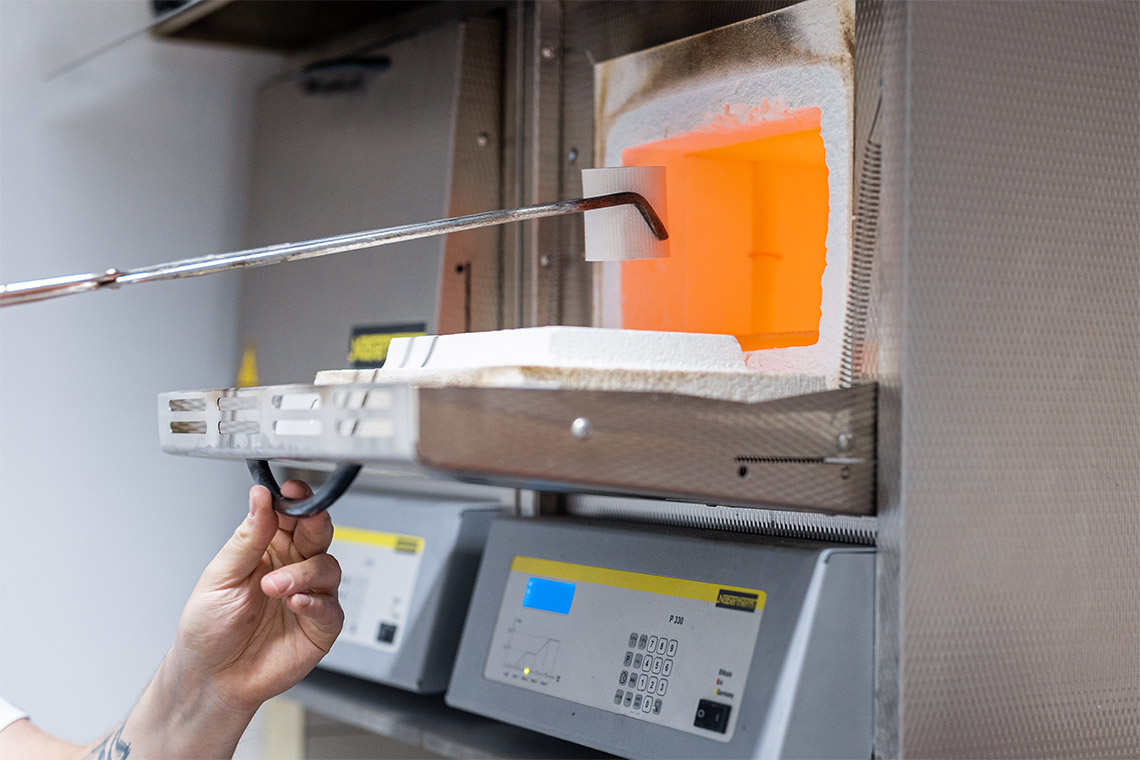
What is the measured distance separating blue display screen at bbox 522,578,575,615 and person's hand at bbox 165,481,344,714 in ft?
0.73

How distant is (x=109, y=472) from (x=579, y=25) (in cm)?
108

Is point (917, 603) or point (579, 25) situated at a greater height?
point (579, 25)

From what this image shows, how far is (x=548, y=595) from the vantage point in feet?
4.13

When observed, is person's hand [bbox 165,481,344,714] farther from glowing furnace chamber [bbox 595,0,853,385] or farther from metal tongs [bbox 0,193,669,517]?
glowing furnace chamber [bbox 595,0,853,385]

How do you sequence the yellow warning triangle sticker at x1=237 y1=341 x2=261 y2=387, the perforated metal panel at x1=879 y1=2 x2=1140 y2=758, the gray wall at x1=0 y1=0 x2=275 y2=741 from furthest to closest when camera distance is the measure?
the yellow warning triangle sticker at x1=237 y1=341 x2=261 y2=387 < the gray wall at x1=0 y1=0 x2=275 y2=741 < the perforated metal panel at x1=879 y1=2 x2=1140 y2=758

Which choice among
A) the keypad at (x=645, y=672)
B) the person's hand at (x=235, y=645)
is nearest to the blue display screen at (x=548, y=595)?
the keypad at (x=645, y=672)

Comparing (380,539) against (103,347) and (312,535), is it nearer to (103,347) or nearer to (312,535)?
(312,535)

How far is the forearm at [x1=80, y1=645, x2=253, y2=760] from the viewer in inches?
46.0

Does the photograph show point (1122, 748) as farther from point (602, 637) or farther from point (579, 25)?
point (579, 25)

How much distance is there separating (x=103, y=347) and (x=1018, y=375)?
1.47 m

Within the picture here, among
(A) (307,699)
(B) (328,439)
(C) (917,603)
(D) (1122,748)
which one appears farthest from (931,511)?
(A) (307,699)

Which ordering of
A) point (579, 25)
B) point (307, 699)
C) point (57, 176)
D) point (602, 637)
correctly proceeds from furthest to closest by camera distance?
point (57, 176)
point (307, 699)
point (579, 25)
point (602, 637)

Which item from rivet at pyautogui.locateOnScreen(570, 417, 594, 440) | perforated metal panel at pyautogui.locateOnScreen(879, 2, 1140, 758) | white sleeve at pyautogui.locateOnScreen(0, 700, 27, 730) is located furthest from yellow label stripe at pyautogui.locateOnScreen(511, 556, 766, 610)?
white sleeve at pyautogui.locateOnScreen(0, 700, 27, 730)

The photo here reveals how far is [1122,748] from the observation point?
104cm
